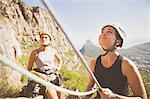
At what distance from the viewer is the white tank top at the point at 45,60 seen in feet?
6.52

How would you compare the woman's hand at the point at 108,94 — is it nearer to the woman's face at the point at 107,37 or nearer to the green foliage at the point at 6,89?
the woman's face at the point at 107,37

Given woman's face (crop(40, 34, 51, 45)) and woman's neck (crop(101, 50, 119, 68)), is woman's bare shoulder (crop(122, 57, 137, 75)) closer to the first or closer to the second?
woman's neck (crop(101, 50, 119, 68))

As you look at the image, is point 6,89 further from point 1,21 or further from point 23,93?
point 1,21

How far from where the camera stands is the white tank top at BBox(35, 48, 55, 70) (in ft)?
6.52

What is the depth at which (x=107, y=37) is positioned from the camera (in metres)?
1.17

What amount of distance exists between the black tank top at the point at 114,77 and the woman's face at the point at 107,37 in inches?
2.2

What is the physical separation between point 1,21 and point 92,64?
8.36 ft

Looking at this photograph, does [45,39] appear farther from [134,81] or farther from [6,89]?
[134,81]

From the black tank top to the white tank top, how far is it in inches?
31.1

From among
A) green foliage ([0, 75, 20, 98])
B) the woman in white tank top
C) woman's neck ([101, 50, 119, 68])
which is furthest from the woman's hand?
green foliage ([0, 75, 20, 98])

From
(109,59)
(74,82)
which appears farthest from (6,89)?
(109,59)

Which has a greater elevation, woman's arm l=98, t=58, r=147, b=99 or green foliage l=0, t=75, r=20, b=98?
woman's arm l=98, t=58, r=147, b=99

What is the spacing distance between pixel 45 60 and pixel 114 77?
0.86 metres

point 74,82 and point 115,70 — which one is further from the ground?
point 115,70
